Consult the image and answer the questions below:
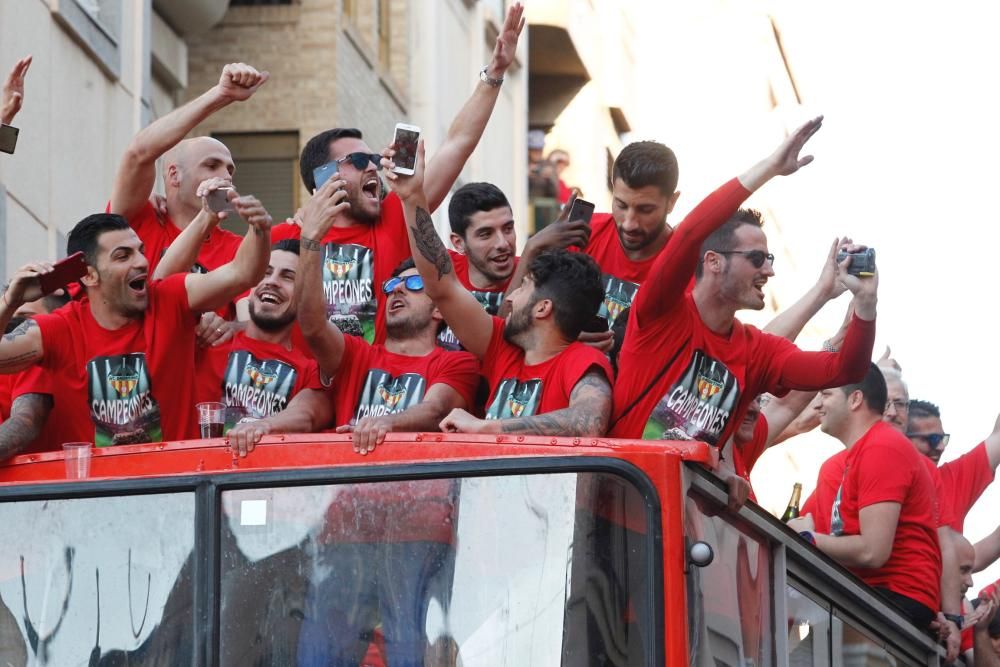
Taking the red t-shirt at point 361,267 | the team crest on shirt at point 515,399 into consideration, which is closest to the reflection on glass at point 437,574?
the team crest on shirt at point 515,399

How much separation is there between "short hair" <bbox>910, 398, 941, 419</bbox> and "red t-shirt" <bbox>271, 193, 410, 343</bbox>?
4097 mm

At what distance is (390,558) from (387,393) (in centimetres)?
152

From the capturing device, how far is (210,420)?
22.8 feet

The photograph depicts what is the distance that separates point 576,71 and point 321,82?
12.4 meters

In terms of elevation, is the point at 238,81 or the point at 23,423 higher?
the point at 238,81

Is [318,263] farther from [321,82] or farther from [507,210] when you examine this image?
[321,82]

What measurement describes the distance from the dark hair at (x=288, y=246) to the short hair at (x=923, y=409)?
14.8 feet

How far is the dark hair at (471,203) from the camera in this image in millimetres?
8695

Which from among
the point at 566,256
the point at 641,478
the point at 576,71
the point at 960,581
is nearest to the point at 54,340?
the point at 566,256

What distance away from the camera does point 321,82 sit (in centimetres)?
2186

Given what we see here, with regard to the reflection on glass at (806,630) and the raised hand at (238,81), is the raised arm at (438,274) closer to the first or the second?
the raised hand at (238,81)

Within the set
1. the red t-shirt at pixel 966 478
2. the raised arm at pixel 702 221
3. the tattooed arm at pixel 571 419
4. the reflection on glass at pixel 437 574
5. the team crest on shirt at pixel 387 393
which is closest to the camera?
the reflection on glass at pixel 437 574

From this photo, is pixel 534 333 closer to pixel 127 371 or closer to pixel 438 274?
pixel 438 274

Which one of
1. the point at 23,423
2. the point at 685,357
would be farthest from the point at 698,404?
the point at 23,423
